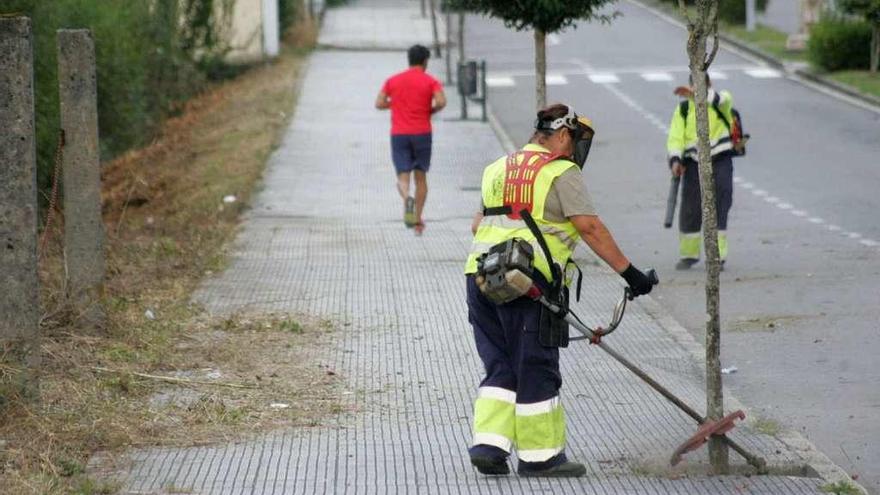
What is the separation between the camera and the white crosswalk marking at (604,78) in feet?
112

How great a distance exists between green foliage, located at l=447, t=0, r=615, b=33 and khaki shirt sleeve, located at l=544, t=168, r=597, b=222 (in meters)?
6.99

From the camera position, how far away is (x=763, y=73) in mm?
34625

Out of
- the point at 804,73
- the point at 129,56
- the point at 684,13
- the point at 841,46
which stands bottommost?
the point at 804,73

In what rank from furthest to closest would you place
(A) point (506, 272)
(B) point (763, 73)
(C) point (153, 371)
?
(B) point (763, 73), (C) point (153, 371), (A) point (506, 272)

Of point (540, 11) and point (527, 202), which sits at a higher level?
point (540, 11)

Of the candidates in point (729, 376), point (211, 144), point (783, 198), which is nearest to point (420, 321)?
point (729, 376)

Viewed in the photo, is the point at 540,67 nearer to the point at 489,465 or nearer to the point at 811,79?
the point at 489,465

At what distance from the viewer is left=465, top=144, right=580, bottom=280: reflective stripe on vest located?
6.98 metres

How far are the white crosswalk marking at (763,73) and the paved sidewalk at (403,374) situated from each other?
16452 millimetres

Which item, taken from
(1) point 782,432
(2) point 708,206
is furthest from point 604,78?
(2) point 708,206

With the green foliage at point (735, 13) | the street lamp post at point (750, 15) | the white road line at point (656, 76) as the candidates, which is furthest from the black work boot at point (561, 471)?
the green foliage at point (735, 13)

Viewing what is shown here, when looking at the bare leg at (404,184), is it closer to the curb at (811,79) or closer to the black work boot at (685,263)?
the black work boot at (685,263)

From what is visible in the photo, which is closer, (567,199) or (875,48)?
(567,199)

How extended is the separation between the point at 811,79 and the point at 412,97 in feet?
62.5
